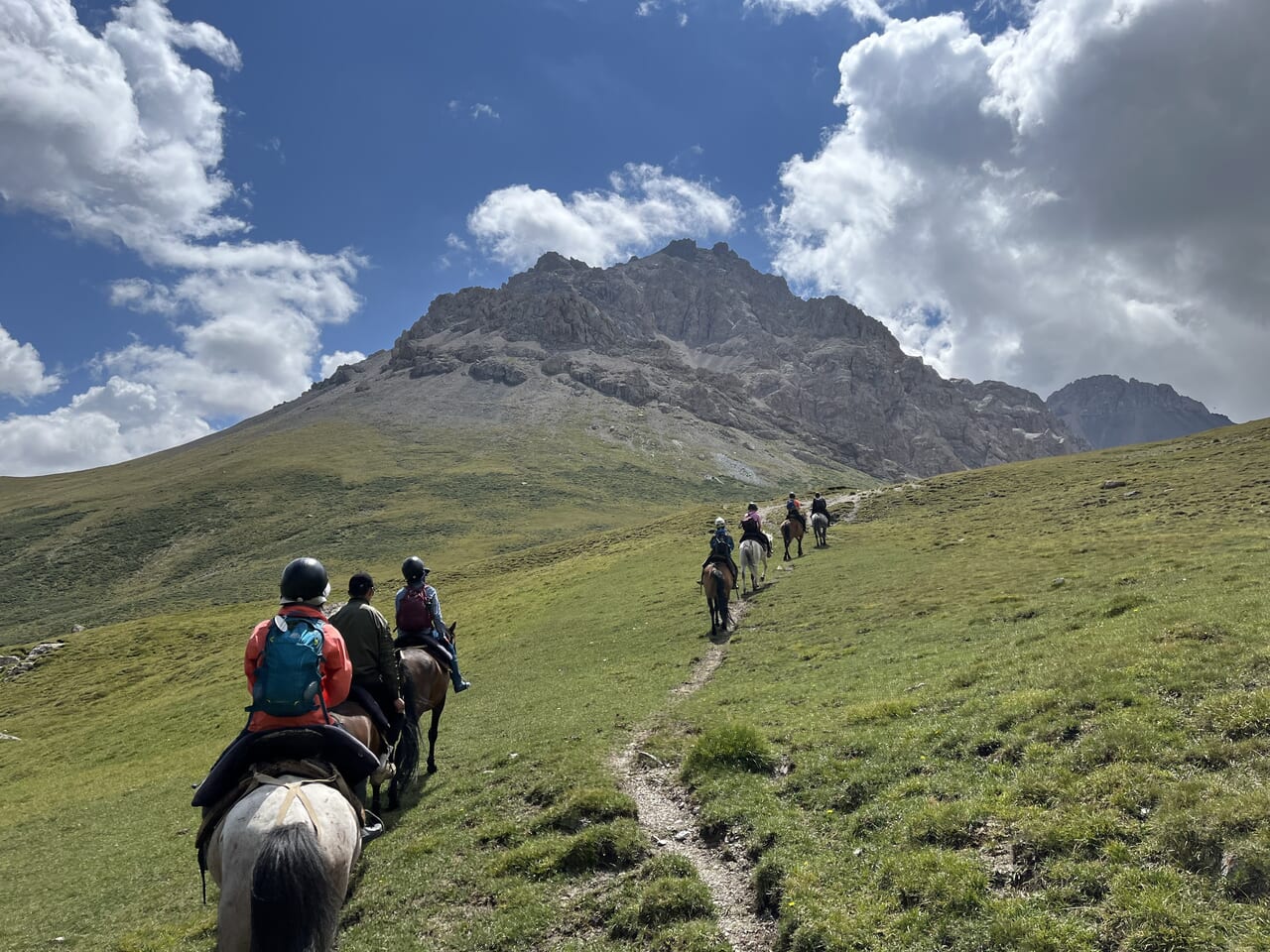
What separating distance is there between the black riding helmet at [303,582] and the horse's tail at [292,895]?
9.89 ft

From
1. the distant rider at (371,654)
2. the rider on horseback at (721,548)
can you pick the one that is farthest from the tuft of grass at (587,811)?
the rider on horseback at (721,548)

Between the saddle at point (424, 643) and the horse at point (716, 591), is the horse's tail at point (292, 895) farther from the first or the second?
the horse at point (716, 591)

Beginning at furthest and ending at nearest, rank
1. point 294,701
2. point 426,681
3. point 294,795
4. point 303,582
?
point 426,681 < point 303,582 < point 294,701 < point 294,795

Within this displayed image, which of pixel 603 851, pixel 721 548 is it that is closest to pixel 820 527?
pixel 721 548

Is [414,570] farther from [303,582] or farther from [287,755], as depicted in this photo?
[287,755]

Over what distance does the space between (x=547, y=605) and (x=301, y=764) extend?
117 feet

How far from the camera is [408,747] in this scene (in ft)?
42.8

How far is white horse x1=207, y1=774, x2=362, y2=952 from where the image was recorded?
5.68m

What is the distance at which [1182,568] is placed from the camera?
2039cm

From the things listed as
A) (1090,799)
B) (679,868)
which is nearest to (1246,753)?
(1090,799)

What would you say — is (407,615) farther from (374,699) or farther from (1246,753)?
(1246,753)

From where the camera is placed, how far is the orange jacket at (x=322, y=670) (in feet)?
25.3

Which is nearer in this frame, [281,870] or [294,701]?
[281,870]

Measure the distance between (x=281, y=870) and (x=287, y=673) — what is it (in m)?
2.43
